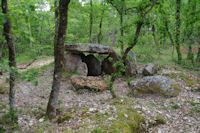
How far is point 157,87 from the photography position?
7012 mm

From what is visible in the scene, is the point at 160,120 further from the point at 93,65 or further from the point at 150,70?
the point at 93,65

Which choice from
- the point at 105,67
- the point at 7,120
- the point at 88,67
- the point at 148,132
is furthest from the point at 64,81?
the point at 148,132

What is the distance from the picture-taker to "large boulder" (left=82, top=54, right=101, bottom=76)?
11035 millimetres

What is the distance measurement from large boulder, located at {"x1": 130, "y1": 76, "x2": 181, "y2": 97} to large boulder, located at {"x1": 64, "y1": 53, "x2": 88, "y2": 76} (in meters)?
4.26

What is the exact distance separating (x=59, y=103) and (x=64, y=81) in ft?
11.0

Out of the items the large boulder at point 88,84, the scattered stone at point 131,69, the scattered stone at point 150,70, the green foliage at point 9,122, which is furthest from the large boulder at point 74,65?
the green foliage at point 9,122

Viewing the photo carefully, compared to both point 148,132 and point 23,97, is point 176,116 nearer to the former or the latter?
point 148,132

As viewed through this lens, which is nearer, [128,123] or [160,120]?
[128,123]

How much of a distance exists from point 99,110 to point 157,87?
326cm

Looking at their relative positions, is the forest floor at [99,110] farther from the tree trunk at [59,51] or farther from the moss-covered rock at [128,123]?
the tree trunk at [59,51]

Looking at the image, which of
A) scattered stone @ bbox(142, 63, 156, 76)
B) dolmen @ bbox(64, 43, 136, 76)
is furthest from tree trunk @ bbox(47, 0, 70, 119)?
scattered stone @ bbox(142, 63, 156, 76)

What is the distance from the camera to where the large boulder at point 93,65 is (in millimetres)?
11035

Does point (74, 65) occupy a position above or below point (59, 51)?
below

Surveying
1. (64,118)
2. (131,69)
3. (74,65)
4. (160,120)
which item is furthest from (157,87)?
(74,65)
